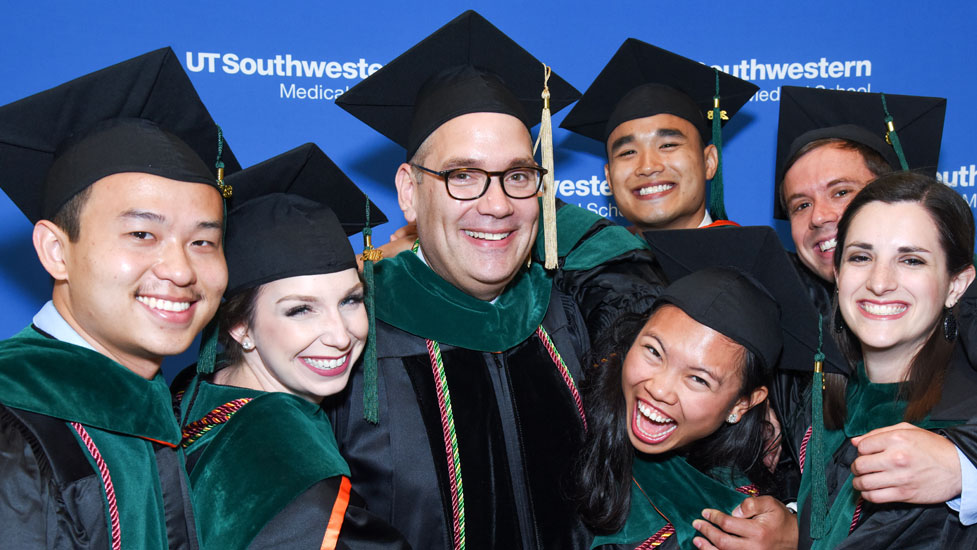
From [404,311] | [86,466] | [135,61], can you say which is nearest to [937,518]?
[404,311]

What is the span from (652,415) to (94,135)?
176 cm

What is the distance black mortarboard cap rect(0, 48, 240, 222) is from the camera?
77.2 inches

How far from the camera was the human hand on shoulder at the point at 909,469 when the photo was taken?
6.95 ft

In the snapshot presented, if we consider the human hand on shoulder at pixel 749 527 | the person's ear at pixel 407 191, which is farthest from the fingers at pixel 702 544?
the person's ear at pixel 407 191

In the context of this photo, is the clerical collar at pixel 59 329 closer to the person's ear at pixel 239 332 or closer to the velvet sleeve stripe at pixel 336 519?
the person's ear at pixel 239 332

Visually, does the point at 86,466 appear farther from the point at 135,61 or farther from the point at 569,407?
the point at 569,407

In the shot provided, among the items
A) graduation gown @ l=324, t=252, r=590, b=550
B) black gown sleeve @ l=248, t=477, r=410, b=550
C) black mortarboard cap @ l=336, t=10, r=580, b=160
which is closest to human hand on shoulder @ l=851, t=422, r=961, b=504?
graduation gown @ l=324, t=252, r=590, b=550

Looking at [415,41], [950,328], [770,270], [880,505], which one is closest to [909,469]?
[880,505]

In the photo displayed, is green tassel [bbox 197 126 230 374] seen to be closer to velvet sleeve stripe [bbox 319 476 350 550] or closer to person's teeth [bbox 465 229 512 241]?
velvet sleeve stripe [bbox 319 476 350 550]

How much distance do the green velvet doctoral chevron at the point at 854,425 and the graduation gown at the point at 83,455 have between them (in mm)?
1851

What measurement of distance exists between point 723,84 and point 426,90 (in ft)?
5.05

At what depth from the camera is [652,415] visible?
2506 millimetres

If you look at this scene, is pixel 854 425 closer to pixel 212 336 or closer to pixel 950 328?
pixel 950 328

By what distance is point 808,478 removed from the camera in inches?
103
